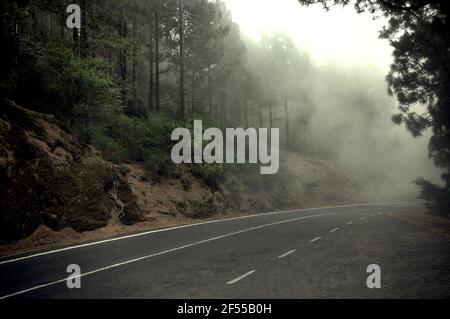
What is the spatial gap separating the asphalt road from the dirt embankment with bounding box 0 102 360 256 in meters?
1.62

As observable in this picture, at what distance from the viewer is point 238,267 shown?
9.42m

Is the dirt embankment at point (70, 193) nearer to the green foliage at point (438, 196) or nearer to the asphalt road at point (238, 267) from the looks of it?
the asphalt road at point (238, 267)

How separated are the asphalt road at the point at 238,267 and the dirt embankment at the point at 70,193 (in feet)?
5.30

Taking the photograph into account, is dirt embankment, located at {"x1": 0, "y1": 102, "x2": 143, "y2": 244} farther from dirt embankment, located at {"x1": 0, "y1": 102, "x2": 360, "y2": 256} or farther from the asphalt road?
the asphalt road

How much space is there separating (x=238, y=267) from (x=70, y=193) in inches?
311

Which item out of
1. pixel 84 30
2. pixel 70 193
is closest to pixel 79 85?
pixel 84 30

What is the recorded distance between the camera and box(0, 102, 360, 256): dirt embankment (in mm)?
12414

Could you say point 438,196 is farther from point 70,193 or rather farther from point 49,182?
point 49,182

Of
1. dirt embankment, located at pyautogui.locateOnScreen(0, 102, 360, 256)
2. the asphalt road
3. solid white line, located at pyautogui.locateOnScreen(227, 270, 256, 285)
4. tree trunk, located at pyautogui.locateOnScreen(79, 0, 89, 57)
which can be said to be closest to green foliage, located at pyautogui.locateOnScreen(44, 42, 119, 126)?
tree trunk, located at pyautogui.locateOnScreen(79, 0, 89, 57)
